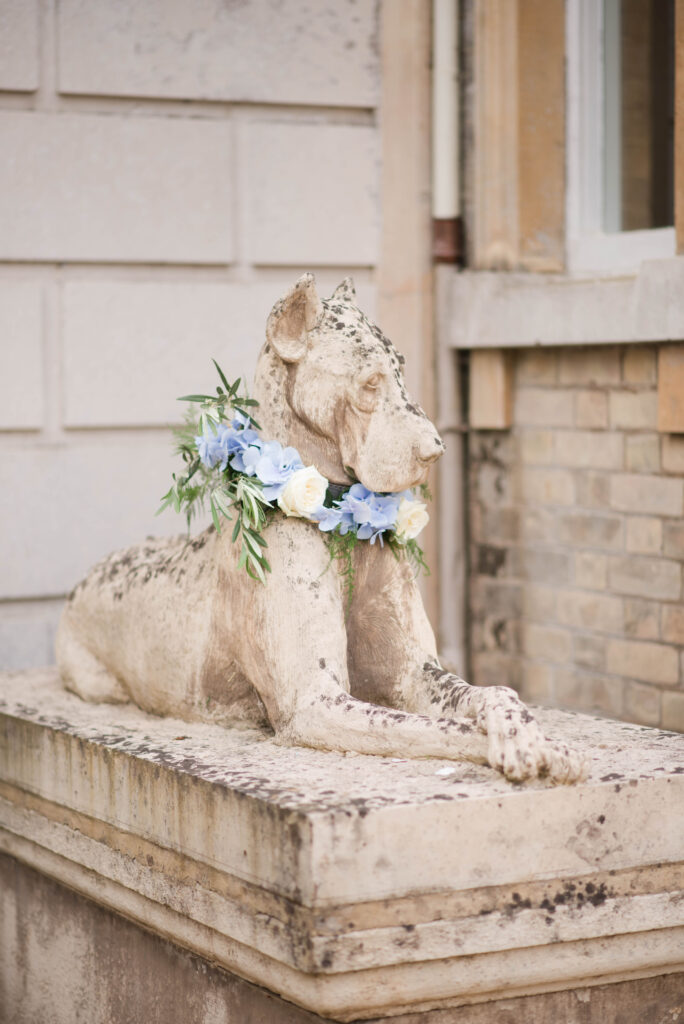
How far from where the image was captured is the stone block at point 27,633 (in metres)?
5.06

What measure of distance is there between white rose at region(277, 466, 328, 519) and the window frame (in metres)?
2.45

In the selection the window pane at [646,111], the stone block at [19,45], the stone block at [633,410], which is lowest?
the stone block at [633,410]

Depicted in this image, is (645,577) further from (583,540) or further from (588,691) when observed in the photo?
(588,691)

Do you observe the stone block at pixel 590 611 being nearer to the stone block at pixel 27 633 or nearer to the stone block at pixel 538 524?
the stone block at pixel 538 524

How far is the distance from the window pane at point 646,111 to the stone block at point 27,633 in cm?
410

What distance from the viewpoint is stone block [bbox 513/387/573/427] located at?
529cm

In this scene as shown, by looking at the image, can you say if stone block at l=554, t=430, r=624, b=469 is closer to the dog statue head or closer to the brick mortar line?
the brick mortar line

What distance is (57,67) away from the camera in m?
5.02

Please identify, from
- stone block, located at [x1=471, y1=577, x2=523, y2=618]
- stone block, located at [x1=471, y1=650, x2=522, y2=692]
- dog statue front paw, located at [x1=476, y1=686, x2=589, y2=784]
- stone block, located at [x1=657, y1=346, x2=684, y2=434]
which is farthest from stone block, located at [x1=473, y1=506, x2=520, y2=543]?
dog statue front paw, located at [x1=476, y1=686, x2=589, y2=784]

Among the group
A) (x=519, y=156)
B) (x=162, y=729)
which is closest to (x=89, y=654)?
(x=162, y=729)

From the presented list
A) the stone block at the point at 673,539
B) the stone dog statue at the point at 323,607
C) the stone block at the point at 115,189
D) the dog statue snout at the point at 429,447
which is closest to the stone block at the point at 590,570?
the stone block at the point at 673,539

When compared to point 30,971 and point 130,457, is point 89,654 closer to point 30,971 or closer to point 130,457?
point 30,971

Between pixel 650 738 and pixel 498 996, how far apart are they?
2.53ft

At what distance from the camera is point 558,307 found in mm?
5117
